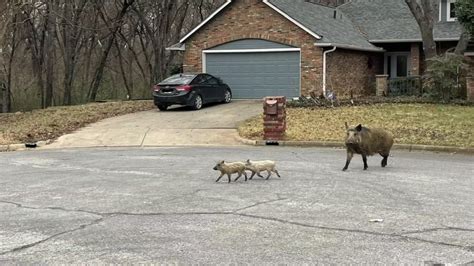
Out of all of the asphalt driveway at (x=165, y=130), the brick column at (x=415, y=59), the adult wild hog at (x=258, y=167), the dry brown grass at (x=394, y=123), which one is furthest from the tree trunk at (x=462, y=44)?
the adult wild hog at (x=258, y=167)

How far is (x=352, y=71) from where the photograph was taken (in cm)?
3048

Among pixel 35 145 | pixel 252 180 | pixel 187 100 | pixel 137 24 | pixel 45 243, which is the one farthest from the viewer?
pixel 137 24

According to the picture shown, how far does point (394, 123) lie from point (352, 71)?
11.2 m

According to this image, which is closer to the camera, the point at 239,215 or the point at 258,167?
the point at 239,215

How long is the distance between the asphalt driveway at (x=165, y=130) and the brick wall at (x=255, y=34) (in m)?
3.45

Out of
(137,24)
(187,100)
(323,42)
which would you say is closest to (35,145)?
(187,100)

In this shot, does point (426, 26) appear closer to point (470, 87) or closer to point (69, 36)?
point (470, 87)

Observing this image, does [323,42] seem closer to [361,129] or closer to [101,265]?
[361,129]

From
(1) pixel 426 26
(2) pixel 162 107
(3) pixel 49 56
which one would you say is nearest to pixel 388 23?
(1) pixel 426 26

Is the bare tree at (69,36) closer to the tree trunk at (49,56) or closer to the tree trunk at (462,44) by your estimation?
the tree trunk at (49,56)

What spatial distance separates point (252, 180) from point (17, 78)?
29544 millimetres

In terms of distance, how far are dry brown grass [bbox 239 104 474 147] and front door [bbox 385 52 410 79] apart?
10651 millimetres

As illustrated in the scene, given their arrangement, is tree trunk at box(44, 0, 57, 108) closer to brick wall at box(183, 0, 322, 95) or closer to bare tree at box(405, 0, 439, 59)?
brick wall at box(183, 0, 322, 95)

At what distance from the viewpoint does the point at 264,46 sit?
1132 inches
